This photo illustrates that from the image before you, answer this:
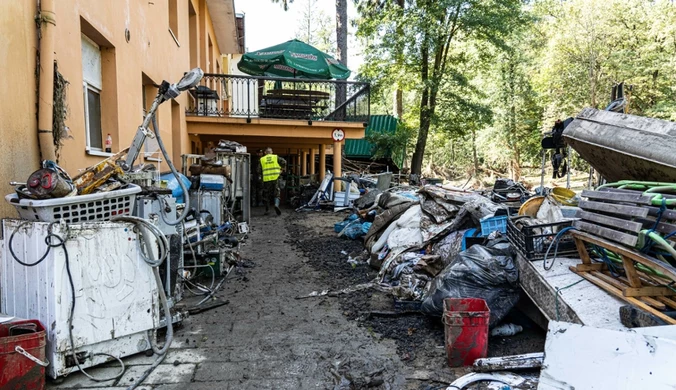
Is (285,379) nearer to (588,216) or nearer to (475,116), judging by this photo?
(588,216)

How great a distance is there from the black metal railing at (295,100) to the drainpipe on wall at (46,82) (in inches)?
263

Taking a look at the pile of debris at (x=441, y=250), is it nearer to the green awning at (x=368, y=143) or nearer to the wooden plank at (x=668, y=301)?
the wooden plank at (x=668, y=301)

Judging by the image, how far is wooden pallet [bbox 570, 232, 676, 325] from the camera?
2481 millimetres

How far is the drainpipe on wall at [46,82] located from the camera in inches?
146

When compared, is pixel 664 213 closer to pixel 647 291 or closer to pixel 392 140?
pixel 647 291

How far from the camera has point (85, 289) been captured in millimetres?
2854

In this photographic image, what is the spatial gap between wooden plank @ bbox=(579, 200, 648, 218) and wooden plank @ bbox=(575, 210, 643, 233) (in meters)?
0.04

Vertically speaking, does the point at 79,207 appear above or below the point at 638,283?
above

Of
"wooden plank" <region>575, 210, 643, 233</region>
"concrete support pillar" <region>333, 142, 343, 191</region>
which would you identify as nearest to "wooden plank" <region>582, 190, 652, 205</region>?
"wooden plank" <region>575, 210, 643, 233</region>

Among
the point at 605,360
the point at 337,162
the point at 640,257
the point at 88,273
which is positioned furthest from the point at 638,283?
the point at 337,162

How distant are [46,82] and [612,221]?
184 inches

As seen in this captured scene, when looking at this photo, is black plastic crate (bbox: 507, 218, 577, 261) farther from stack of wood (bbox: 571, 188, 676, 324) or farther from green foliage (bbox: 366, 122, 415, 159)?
green foliage (bbox: 366, 122, 415, 159)

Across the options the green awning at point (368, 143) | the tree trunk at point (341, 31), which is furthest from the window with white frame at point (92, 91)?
the green awning at point (368, 143)

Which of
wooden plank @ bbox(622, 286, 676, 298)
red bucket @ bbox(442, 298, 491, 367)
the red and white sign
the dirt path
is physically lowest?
the dirt path
